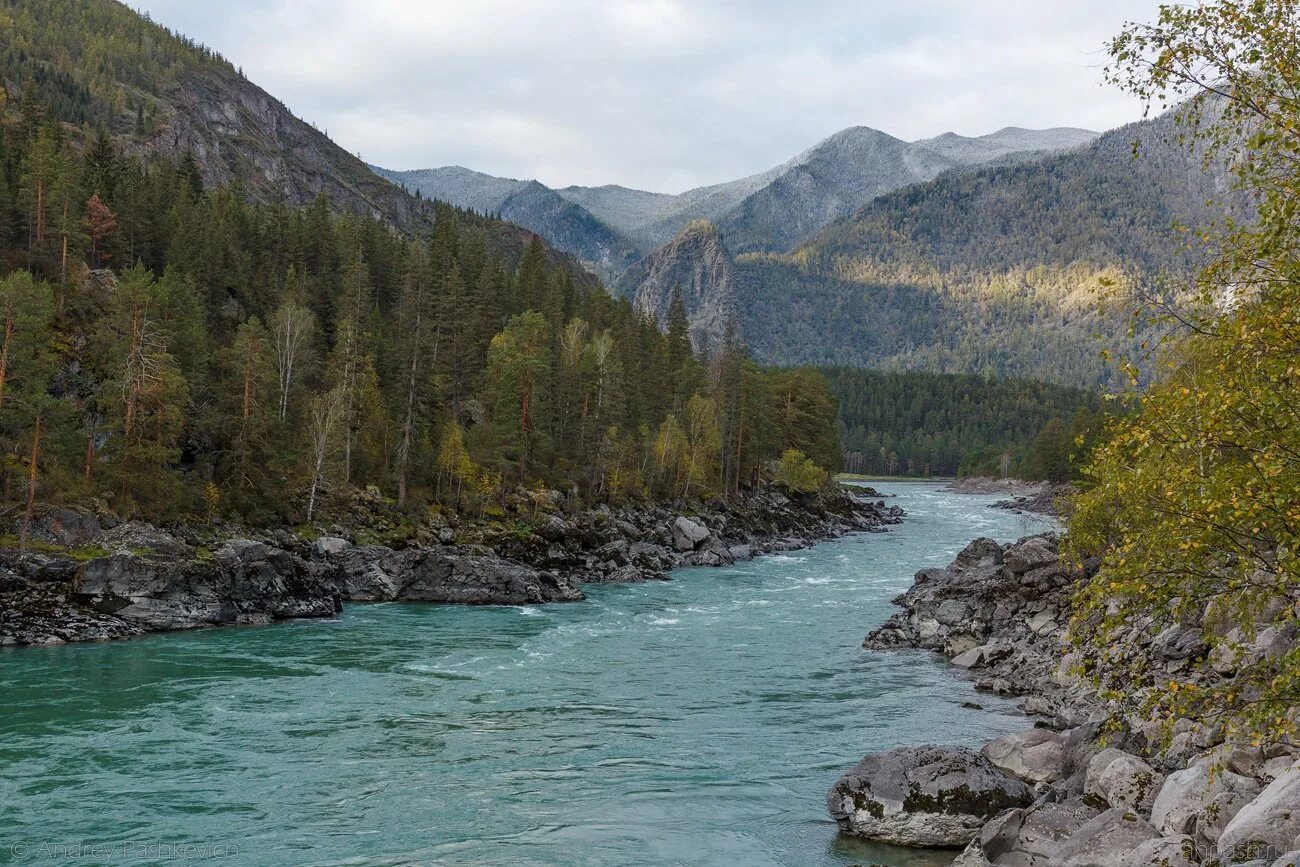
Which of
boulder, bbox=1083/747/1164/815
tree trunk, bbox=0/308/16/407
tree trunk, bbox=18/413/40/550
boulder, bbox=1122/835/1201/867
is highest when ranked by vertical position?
tree trunk, bbox=0/308/16/407

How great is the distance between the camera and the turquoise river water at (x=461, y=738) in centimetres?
1678

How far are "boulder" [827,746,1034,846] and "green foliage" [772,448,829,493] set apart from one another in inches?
3337

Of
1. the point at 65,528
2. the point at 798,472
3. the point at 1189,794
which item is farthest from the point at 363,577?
the point at 798,472

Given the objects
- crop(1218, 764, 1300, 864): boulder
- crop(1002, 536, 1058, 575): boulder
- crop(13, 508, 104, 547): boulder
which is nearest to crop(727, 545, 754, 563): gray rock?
crop(1002, 536, 1058, 575): boulder

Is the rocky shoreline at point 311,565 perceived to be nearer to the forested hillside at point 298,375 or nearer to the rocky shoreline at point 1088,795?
the forested hillside at point 298,375

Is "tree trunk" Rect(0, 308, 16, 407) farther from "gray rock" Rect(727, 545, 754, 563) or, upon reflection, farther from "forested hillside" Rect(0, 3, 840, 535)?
"gray rock" Rect(727, 545, 754, 563)

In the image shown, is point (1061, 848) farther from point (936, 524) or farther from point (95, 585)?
point (936, 524)

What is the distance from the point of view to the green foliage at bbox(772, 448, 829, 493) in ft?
337

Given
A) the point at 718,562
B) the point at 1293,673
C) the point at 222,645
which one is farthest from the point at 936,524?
the point at 1293,673

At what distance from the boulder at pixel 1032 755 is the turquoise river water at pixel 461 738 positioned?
11.1ft

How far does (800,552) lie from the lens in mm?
77062

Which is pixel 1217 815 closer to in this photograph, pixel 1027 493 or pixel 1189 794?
pixel 1189 794

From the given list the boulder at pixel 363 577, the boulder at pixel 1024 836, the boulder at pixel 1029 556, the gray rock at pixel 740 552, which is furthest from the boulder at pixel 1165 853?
the gray rock at pixel 740 552

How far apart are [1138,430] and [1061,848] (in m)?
7.74
